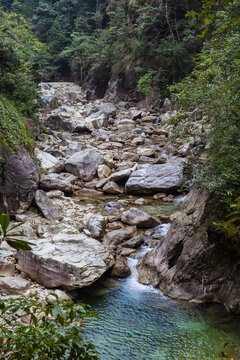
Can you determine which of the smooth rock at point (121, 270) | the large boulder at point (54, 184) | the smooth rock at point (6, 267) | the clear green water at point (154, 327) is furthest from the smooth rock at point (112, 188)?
the smooth rock at point (6, 267)

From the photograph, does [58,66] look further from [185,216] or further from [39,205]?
[185,216]

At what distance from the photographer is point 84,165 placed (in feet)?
39.0

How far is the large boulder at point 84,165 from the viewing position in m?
11.7

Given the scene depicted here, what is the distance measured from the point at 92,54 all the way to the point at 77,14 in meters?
10.9

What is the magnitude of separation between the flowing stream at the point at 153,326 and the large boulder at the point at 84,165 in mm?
6674

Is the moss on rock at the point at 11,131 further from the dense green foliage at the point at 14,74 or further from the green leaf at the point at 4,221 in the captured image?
the green leaf at the point at 4,221

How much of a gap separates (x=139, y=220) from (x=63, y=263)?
3302 mm

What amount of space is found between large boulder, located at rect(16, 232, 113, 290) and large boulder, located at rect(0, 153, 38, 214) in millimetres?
1825

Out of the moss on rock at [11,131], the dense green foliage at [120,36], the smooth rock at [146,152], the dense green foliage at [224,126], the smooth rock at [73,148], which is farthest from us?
the dense green foliage at [120,36]

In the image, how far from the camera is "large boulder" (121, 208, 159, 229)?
793 centimetres

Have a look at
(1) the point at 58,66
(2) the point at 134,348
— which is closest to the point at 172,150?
(2) the point at 134,348

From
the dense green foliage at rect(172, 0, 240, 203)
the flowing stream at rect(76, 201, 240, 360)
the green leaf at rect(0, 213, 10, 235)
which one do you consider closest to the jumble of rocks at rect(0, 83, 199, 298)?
the flowing stream at rect(76, 201, 240, 360)

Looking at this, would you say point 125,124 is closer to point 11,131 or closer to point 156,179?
point 156,179

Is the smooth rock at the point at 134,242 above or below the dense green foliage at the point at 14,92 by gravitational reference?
below
